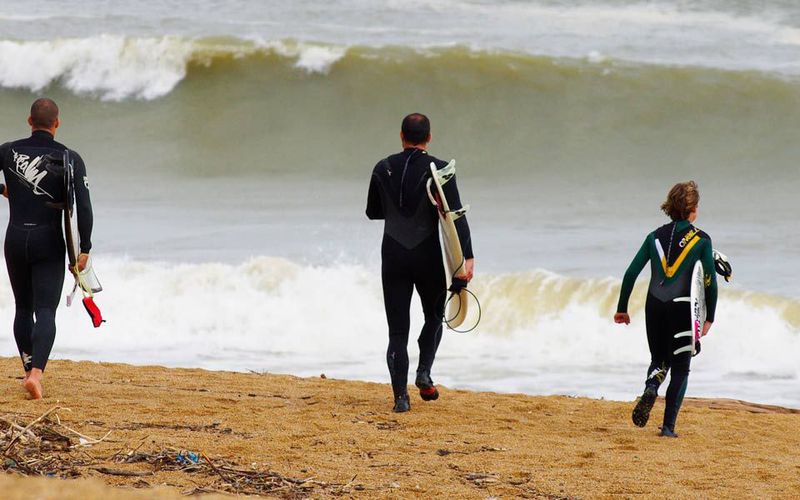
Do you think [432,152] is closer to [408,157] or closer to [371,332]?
[371,332]

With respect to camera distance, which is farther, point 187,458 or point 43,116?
point 43,116

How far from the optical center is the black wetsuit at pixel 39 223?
645cm

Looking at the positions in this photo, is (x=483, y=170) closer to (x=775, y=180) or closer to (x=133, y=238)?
(x=775, y=180)

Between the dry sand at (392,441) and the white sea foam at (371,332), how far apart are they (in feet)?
6.86

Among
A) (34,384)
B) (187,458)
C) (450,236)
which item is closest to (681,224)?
(450,236)

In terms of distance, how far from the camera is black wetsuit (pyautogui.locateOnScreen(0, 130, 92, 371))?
6449 mm

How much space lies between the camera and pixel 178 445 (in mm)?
5344

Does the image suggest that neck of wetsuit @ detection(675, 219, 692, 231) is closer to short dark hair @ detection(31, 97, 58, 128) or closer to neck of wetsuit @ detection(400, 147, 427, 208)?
neck of wetsuit @ detection(400, 147, 427, 208)

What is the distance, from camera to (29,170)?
6.45 metres

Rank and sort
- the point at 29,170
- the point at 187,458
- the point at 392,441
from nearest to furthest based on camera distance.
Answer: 1. the point at 187,458
2. the point at 392,441
3. the point at 29,170

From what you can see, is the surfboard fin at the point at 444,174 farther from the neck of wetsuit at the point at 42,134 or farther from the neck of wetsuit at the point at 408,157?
the neck of wetsuit at the point at 42,134

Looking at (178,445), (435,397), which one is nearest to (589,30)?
(435,397)

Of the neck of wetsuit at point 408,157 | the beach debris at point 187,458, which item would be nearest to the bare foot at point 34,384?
the beach debris at point 187,458

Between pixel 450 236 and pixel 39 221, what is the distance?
2251mm
